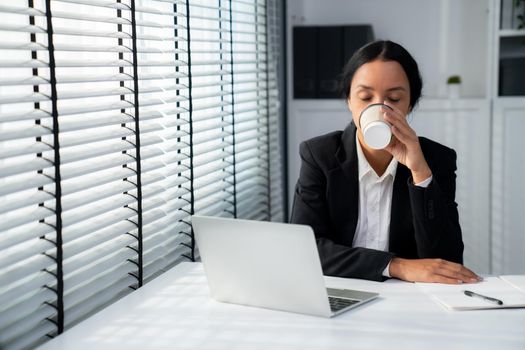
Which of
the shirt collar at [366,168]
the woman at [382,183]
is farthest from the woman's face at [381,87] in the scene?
the shirt collar at [366,168]

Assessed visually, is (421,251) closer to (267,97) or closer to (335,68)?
(267,97)

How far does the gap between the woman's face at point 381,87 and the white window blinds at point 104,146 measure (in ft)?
1.93

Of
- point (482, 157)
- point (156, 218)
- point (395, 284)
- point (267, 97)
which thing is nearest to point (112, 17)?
point (156, 218)

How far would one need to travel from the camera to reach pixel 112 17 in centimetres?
203

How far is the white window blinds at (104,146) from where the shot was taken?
5.52 ft

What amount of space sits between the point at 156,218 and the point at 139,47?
51cm

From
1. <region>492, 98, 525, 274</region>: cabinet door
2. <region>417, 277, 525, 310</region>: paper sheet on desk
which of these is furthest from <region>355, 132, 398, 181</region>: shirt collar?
<region>492, 98, 525, 274</region>: cabinet door

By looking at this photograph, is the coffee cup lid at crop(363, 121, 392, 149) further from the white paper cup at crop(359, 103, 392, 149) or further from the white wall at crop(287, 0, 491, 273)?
the white wall at crop(287, 0, 491, 273)

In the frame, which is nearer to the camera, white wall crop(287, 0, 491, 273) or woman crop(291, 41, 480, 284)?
woman crop(291, 41, 480, 284)

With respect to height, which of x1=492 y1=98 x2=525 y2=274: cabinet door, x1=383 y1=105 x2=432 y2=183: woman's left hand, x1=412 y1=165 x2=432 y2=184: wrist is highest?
x1=383 y1=105 x2=432 y2=183: woman's left hand

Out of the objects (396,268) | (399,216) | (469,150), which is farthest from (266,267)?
(469,150)

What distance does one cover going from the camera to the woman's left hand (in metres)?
2.09

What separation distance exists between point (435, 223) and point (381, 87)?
1.38 ft

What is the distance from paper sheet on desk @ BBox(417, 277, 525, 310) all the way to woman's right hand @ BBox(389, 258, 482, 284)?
0.02 meters
